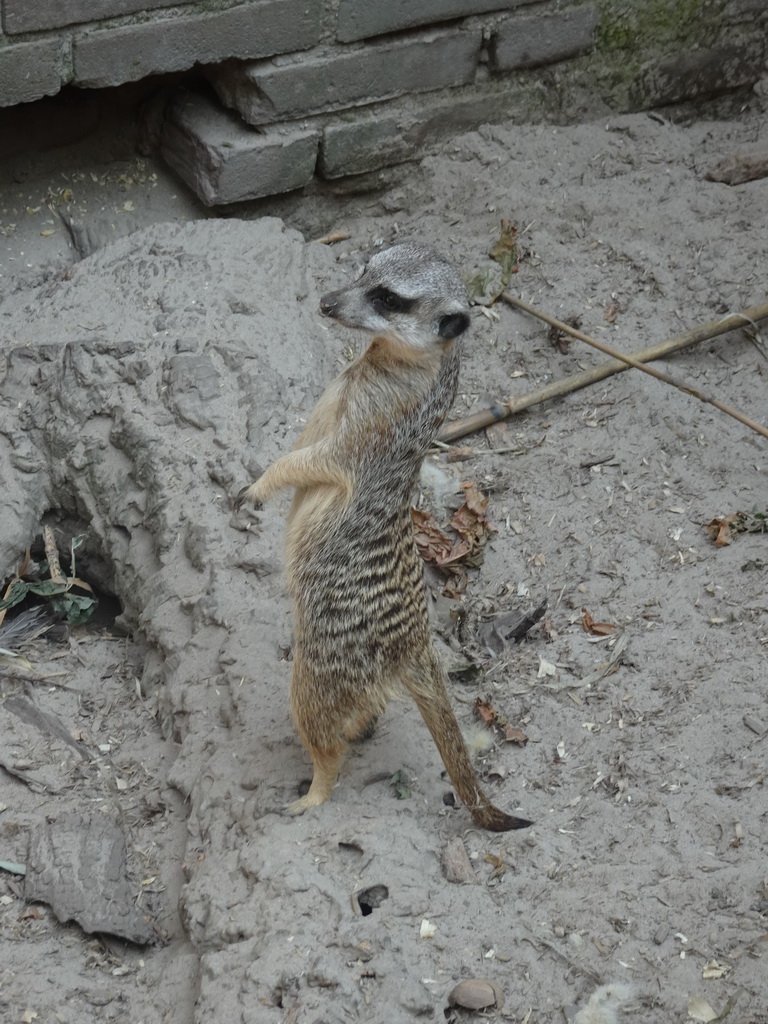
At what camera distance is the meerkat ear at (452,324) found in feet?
8.52

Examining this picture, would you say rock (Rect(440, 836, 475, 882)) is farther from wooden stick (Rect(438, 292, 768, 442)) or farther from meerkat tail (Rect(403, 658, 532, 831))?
wooden stick (Rect(438, 292, 768, 442))

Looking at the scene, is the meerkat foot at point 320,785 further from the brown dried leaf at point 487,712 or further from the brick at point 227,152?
the brick at point 227,152

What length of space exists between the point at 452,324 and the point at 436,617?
1190 mm

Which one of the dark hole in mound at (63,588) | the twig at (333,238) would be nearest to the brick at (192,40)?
the twig at (333,238)

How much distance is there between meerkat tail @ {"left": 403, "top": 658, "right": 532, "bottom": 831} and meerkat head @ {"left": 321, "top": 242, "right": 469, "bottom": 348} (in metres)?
0.85

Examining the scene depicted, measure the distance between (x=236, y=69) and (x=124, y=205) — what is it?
0.71 m

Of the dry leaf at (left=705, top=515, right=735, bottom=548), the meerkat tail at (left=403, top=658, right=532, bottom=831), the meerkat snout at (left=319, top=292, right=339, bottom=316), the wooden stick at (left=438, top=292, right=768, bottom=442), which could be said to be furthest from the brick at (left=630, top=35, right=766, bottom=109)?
the meerkat tail at (left=403, top=658, right=532, bottom=831)

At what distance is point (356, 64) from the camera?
4.38 metres

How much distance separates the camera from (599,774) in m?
2.91

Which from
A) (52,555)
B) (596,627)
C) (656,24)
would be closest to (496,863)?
(596,627)

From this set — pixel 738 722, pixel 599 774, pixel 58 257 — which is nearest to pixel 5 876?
pixel 599 774

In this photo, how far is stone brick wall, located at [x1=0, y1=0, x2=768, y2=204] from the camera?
3887 millimetres

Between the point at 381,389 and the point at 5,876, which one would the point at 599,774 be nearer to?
the point at 381,389

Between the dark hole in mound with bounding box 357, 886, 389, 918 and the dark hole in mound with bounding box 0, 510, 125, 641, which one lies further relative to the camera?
the dark hole in mound with bounding box 0, 510, 125, 641
